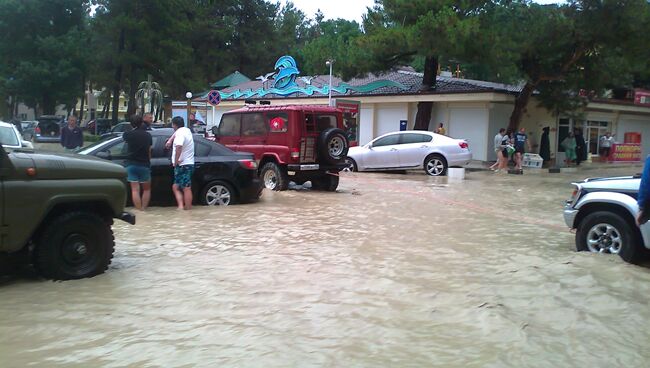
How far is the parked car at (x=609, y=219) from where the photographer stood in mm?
7148

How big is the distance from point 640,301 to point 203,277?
4.30 m

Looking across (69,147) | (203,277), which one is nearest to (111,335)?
(203,277)

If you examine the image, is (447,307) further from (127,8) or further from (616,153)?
(127,8)

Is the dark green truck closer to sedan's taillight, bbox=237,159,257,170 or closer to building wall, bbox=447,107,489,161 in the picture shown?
sedan's taillight, bbox=237,159,257,170

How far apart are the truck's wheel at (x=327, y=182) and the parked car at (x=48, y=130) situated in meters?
20.3

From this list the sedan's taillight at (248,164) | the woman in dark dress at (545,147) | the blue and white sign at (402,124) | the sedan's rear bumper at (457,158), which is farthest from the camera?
the blue and white sign at (402,124)

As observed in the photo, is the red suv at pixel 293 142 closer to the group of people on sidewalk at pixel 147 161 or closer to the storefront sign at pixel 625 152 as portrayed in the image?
the group of people on sidewalk at pixel 147 161

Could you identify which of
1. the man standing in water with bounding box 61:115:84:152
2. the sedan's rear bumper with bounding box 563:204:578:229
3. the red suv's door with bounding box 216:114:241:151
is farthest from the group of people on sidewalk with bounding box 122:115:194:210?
the man standing in water with bounding box 61:115:84:152

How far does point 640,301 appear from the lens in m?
5.77

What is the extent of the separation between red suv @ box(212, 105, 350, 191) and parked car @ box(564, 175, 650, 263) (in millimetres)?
7143

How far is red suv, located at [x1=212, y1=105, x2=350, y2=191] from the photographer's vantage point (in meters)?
14.0

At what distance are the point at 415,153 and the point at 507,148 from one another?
16.8ft

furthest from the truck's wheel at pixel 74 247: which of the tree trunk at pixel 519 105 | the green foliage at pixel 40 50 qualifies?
the green foliage at pixel 40 50

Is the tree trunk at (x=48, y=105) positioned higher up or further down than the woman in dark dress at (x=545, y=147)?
higher up
